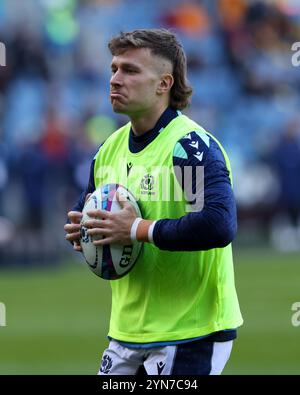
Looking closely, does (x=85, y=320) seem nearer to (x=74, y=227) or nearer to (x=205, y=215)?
(x=74, y=227)

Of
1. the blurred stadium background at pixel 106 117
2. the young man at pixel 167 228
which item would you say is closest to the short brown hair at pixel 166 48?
the young man at pixel 167 228

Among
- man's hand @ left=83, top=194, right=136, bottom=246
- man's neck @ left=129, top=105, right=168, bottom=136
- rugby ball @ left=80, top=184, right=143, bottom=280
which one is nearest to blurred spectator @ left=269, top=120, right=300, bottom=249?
man's neck @ left=129, top=105, right=168, bottom=136

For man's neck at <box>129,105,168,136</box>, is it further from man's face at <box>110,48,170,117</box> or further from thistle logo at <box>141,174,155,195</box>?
thistle logo at <box>141,174,155,195</box>

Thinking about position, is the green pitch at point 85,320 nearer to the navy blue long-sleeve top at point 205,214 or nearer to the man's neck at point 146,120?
the man's neck at point 146,120

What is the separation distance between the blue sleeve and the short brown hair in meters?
0.54

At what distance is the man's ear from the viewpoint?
5.79m

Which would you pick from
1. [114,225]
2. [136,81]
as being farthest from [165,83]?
[114,225]

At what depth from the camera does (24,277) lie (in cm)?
1822

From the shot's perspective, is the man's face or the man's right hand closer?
the man's face

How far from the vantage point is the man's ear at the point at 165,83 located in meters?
5.79

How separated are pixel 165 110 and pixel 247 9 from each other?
19.7m

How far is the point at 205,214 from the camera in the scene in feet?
17.3

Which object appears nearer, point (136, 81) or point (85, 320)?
point (136, 81)

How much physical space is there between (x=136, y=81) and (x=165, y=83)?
18cm
